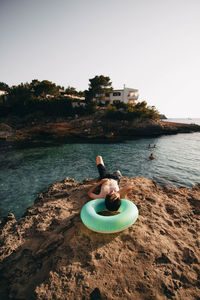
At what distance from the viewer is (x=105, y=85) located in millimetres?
45719

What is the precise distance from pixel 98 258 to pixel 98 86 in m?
48.6

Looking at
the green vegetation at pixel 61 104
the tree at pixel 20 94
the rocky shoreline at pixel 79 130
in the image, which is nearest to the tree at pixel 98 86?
the green vegetation at pixel 61 104

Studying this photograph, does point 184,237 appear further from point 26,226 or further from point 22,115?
point 22,115

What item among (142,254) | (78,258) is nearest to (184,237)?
(142,254)

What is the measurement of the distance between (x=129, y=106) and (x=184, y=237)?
3944 cm

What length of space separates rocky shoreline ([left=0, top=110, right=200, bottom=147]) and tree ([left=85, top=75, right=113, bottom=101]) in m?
9.68

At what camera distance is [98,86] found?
148ft

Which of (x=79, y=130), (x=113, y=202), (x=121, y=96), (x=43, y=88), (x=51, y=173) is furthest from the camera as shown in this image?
(x=121, y=96)

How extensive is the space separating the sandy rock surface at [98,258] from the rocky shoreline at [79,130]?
77.6ft

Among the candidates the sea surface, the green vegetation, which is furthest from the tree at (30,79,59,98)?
the sea surface

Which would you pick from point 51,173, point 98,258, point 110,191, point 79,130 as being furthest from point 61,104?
point 98,258

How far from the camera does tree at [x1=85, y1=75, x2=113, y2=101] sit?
145 feet

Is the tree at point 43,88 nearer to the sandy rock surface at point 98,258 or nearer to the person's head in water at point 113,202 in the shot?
the sandy rock surface at point 98,258

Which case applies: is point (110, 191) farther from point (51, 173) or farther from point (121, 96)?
point (121, 96)
